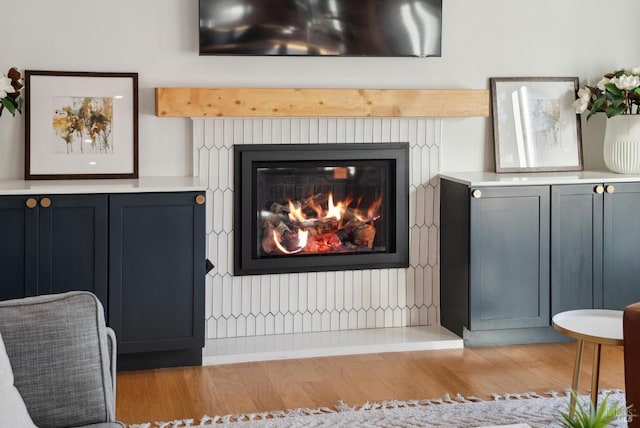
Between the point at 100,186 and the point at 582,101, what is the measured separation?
263 centimetres

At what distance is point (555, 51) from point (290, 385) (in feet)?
8.04

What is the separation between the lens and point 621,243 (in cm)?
478

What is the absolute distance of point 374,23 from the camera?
4.68 meters

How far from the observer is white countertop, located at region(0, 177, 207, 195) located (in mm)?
3971

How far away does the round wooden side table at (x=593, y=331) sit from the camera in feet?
10.4

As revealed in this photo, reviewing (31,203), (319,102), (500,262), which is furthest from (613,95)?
(31,203)

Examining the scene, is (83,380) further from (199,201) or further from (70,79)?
(70,79)

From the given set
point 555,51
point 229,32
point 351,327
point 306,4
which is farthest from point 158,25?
point 555,51

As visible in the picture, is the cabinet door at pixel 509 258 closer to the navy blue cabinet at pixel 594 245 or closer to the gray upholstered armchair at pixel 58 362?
the navy blue cabinet at pixel 594 245

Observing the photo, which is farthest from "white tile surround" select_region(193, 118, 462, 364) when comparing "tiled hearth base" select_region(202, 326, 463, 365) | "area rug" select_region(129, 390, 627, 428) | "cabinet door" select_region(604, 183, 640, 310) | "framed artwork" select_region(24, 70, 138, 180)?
"cabinet door" select_region(604, 183, 640, 310)

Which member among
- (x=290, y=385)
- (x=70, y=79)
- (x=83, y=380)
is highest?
(x=70, y=79)

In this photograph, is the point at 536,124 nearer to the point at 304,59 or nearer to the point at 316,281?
the point at 304,59

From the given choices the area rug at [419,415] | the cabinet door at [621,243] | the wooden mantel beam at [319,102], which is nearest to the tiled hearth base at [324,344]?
the area rug at [419,415]

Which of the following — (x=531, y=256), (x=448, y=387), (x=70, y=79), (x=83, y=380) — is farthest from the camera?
(x=531, y=256)
